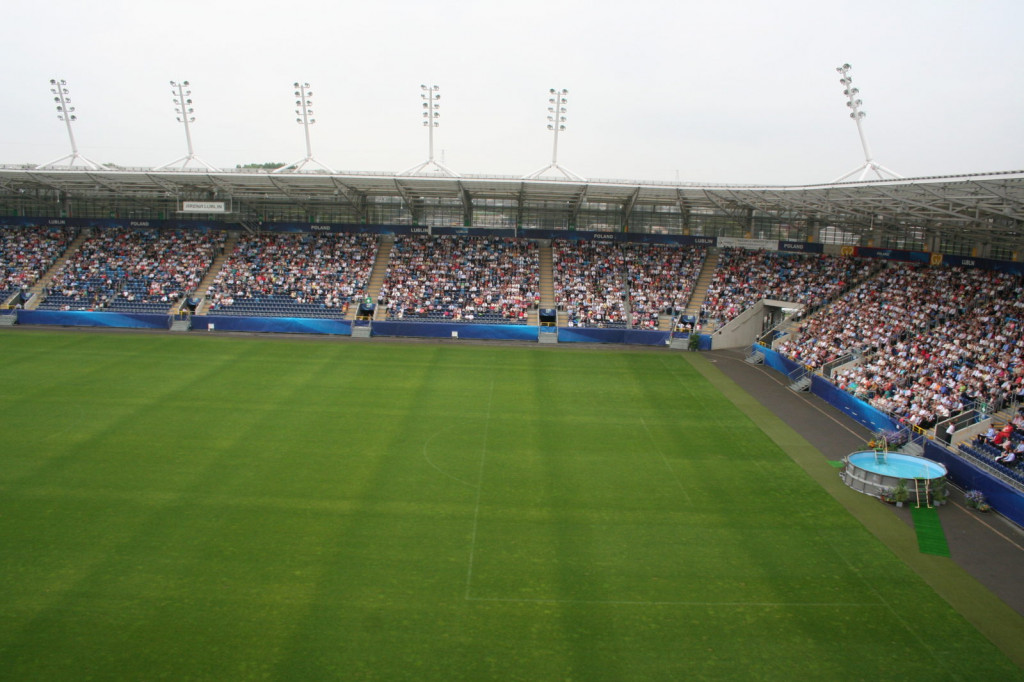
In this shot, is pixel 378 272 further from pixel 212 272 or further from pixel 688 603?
pixel 688 603

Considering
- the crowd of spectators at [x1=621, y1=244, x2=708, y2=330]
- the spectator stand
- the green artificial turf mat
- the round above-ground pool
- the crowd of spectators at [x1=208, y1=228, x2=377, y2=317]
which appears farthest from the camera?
the spectator stand

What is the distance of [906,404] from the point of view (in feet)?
75.0

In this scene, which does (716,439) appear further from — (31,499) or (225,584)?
(31,499)

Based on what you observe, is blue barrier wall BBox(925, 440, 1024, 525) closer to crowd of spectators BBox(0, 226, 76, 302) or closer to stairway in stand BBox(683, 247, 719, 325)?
stairway in stand BBox(683, 247, 719, 325)

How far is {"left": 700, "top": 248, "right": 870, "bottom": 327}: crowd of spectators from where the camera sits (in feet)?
128

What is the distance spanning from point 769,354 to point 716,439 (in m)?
13.8

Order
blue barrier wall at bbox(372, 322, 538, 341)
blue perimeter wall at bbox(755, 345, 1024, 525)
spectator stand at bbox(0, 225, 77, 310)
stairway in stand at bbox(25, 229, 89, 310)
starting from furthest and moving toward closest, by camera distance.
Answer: spectator stand at bbox(0, 225, 77, 310), stairway in stand at bbox(25, 229, 89, 310), blue barrier wall at bbox(372, 322, 538, 341), blue perimeter wall at bbox(755, 345, 1024, 525)

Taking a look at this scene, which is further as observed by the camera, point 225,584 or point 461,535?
point 461,535

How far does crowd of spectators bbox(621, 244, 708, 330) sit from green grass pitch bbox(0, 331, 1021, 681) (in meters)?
17.4

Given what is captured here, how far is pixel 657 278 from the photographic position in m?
44.3

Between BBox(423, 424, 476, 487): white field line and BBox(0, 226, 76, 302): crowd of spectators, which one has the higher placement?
BBox(0, 226, 76, 302): crowd of spectators

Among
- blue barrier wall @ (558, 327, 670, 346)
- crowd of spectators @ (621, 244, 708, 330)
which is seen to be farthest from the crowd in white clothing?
crowd of spectators @ (621, 244, 708, 330)

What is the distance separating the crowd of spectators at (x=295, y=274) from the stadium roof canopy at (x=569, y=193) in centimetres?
308

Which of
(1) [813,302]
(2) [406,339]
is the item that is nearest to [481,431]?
(2) [406,339]
